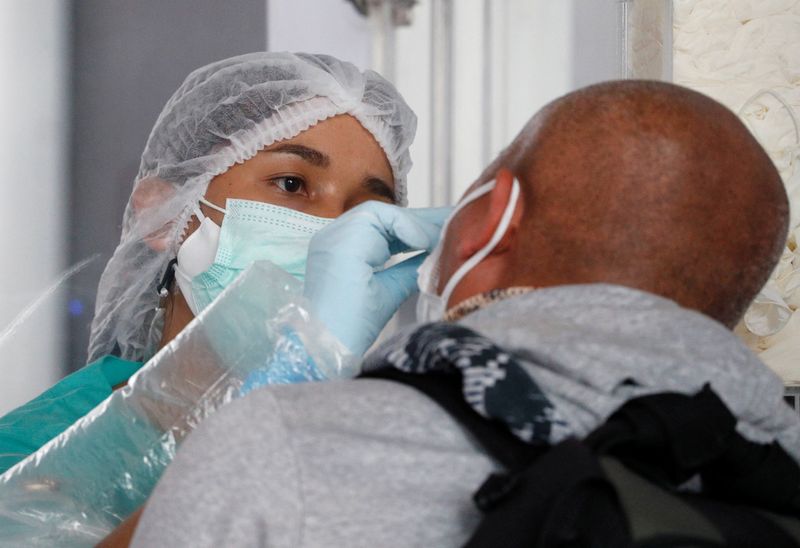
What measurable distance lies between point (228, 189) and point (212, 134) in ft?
0.39

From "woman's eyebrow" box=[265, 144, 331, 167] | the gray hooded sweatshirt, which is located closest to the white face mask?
the gray hooded sweatshirt

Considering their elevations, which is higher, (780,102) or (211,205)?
(780,102)

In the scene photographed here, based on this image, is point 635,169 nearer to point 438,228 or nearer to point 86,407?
point 438,228

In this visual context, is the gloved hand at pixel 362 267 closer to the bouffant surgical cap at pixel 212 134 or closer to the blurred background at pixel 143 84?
the bouffant surgical cap at pixel 212 134

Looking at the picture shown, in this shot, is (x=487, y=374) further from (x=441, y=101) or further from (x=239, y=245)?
(x=441, y=101)

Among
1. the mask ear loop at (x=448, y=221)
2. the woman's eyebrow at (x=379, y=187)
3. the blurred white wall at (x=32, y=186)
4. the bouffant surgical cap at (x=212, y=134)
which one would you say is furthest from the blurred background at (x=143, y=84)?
the mask ear loop at (x=448, y=221)

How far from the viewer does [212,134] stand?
1.76 m

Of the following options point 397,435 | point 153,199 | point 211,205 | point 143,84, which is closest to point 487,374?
point 397,435

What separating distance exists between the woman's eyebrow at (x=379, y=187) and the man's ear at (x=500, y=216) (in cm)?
87

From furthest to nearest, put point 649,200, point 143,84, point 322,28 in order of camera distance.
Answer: point 322,28, point 143,84, point 649,200

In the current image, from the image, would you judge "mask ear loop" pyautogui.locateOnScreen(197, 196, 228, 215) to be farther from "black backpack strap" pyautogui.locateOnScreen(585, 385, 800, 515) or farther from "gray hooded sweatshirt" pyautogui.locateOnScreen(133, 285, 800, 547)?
"black backpack strap" pyautogui.locateOnScreen(585, 385, 800, 515)

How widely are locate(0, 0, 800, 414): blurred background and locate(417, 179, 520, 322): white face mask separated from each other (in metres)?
1.81

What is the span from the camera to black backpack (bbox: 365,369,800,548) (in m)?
0.60

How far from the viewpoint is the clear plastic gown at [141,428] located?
1.16 metres
